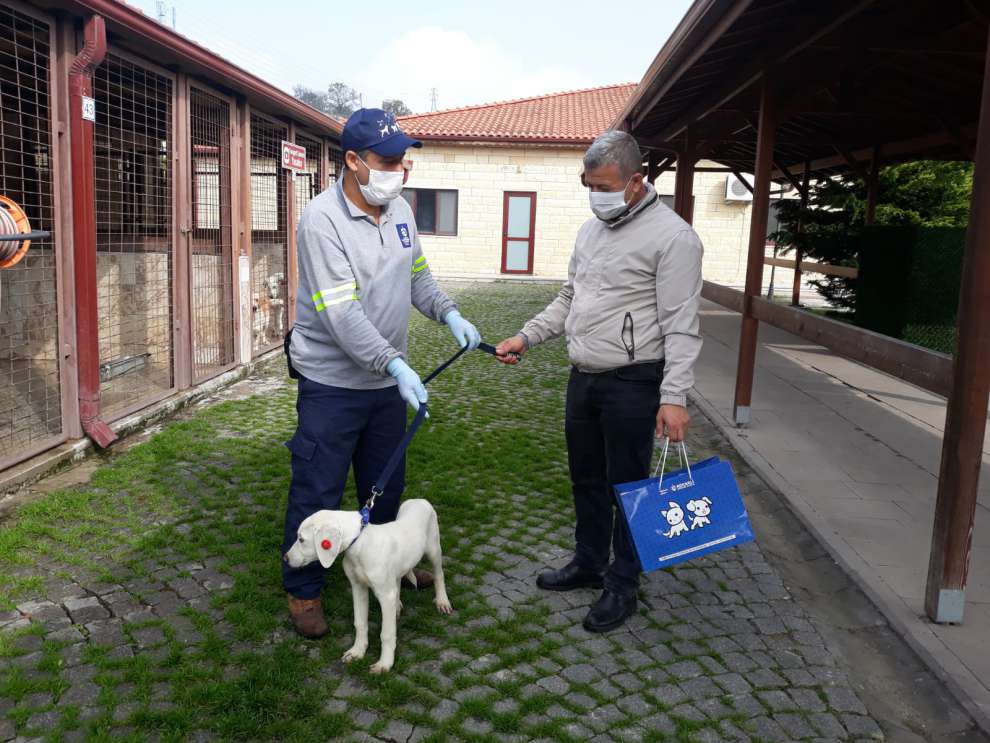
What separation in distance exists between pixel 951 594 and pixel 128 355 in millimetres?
7171

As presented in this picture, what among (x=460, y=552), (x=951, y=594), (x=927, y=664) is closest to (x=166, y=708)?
(x=460, y=552)

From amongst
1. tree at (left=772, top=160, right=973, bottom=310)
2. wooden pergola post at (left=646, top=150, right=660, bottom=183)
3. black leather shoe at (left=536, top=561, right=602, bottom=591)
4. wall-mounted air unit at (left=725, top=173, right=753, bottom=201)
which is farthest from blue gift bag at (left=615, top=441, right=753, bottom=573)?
wall-mounted air unit at (left=725, top=173, right=753, bottom=201)

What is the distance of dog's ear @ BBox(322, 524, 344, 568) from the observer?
2.84m

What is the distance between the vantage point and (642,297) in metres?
3.19

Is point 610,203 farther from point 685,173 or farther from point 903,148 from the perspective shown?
point 903,148

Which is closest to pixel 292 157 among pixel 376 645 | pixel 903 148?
pixel 376 645

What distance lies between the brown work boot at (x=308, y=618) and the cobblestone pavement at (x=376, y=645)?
0.15 ft

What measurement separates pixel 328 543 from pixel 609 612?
4.11 ft

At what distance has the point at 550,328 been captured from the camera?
372cm

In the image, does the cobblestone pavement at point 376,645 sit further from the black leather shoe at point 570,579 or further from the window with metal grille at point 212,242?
the window with metal grille at point 212,242

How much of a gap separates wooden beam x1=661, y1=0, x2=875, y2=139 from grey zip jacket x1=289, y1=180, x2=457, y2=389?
3.27 m

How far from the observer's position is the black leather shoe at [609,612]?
334 cm

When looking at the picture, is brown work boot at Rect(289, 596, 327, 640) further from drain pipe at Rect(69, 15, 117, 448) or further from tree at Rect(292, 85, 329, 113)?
tree at Rect(292, 85, 329, 113)


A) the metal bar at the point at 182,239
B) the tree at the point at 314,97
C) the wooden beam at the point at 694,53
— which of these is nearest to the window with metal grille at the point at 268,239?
the metal bar at the point at 182,239
